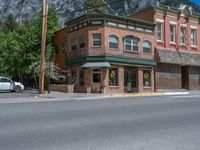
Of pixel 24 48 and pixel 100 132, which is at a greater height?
pixel 24 48

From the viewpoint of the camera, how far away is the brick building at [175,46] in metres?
38.7

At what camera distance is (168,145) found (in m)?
7.90

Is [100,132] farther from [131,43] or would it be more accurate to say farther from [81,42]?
[131,43]

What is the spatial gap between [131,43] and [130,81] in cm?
421

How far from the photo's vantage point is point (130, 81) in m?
36.2

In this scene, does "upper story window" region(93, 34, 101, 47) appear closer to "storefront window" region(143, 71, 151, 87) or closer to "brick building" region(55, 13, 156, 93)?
"brick building" region(55, 13, 156, 93)

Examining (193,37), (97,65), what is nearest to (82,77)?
(97,65)

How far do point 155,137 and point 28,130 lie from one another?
376 centimetres

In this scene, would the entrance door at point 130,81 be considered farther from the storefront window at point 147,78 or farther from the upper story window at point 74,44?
the upper story window at point 74,44

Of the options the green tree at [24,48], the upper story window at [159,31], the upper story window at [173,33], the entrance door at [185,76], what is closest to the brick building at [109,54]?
the upper story window at [159,31]

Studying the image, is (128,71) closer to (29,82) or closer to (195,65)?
(195,65)

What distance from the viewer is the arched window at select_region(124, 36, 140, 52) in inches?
1412

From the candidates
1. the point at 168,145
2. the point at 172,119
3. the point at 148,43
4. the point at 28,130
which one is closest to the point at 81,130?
the point at 28,130

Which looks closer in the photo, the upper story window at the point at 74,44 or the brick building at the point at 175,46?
the upper story window at the point at 74,44
